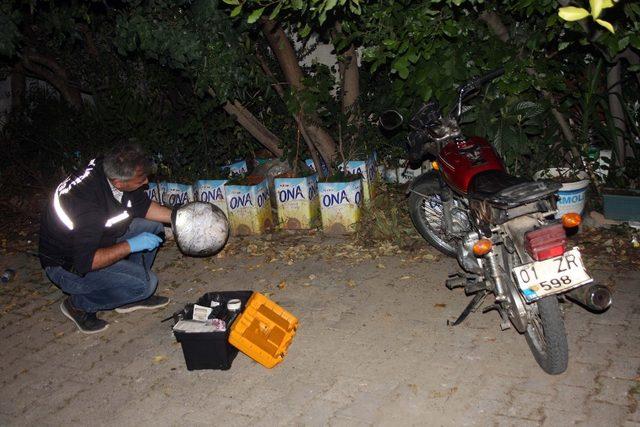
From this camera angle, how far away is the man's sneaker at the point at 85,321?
4922 millimetres

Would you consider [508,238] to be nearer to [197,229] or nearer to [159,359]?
[197,229]

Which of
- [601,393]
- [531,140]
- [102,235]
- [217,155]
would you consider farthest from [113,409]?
[531,140]

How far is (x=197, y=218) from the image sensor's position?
469cm

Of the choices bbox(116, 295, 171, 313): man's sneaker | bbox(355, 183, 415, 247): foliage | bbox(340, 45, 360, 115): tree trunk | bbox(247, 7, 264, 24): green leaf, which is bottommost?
bbox(116, 295, 171, 313): man's sneaker

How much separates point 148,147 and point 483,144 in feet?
14.6

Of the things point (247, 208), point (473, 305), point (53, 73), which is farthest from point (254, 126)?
point (53, 73)

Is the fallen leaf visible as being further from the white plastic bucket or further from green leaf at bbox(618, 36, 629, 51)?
green leaf at bbox(618, 36, 629, 51)

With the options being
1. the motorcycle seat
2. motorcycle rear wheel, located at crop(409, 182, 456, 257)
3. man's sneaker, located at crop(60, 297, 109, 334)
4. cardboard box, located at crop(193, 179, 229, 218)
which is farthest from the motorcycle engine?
man's sneaker, located at crop(60, 297, 109, 334)

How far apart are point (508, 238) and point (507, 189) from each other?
1.06ft

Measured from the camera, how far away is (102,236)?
4.62m

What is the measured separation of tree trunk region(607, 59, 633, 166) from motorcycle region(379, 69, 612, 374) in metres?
2.13

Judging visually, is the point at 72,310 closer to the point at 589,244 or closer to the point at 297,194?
the point at 297,194

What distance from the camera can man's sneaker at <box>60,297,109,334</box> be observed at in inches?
194

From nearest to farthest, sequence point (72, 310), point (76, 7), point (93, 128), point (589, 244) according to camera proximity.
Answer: point (72, 310), point (589, 244), point (76, 7), point (93, 128)
